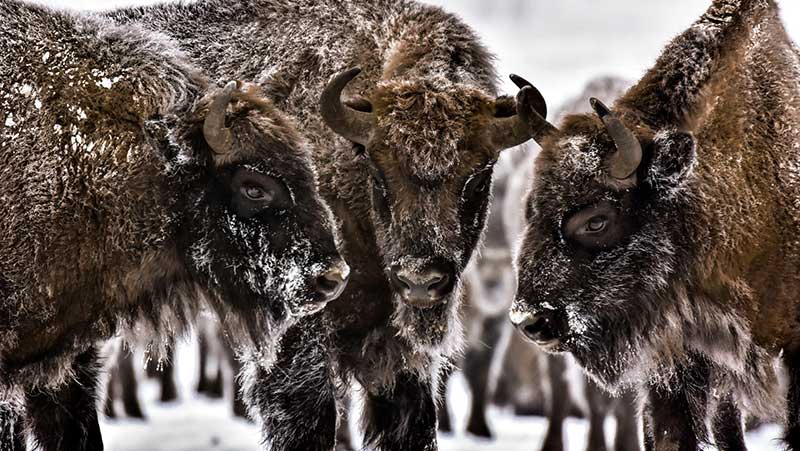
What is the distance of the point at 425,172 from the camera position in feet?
18.4

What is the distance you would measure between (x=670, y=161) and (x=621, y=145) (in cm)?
29

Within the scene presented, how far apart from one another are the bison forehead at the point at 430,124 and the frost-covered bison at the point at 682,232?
0.38m

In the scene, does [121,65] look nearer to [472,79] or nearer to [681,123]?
[472,79]

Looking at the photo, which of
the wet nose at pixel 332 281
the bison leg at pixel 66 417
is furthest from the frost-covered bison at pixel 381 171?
the bison leg at pixel 66 417

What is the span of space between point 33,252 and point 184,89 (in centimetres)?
116

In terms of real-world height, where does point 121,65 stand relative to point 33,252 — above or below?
above

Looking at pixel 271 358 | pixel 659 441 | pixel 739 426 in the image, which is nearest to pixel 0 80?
pixel 271 358

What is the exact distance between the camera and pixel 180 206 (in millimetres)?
Result: 5555

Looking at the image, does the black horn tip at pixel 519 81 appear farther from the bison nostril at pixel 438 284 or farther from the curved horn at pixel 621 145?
the bison nostril at pixel 438 284

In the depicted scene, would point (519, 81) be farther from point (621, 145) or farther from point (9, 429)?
point (9, 429)

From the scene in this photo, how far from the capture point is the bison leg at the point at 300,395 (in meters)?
5.97

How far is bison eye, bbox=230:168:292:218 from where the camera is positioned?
215 inches

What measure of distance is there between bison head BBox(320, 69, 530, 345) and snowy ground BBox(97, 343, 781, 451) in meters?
1.98

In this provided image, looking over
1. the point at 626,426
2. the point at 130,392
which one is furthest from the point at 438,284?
the point at 130,392
